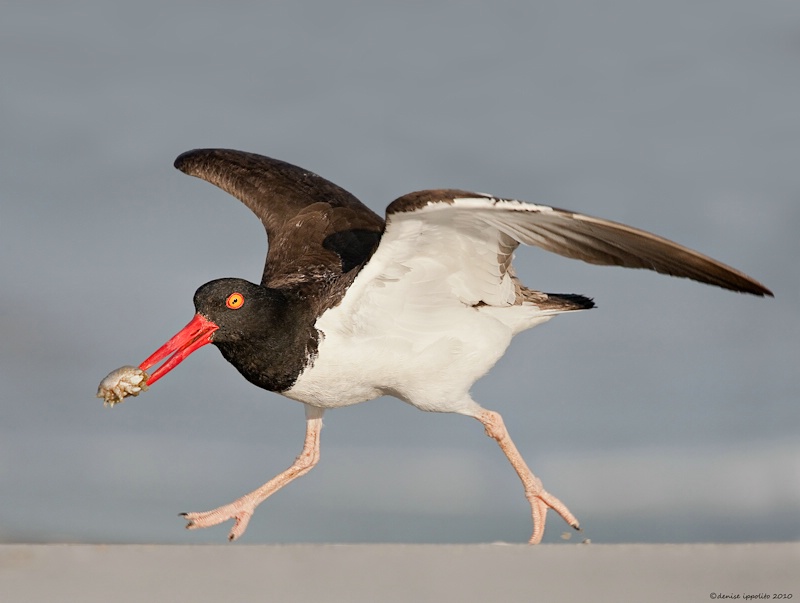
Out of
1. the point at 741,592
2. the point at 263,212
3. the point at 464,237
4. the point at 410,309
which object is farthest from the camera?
the point at 263,212

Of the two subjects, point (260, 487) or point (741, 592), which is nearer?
point (741, 592)

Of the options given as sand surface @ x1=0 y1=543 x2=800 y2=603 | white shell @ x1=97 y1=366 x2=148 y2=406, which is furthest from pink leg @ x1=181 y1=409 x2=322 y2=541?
sand surface @ x1=0 y1=543 x2=800 y2=603

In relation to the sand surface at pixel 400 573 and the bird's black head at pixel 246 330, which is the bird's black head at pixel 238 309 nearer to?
the bird's black head at pixel 246 330

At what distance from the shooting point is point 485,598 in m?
4.71

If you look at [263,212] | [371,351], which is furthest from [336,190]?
[371,351]

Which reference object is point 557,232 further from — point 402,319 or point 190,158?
point 190,158

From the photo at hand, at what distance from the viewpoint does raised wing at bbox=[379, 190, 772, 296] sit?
5.92m

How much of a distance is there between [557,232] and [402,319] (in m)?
1.54

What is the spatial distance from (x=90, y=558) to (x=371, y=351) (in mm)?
2900

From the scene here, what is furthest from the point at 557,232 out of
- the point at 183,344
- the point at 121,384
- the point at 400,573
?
the point at 121,384

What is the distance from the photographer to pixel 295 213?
376 inches

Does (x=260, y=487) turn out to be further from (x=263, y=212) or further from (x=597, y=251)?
(x=597, y=251)

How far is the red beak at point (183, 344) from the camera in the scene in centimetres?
739

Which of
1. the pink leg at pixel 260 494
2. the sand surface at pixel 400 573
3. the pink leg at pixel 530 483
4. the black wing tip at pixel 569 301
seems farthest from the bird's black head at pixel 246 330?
the sand surface at pixel 400 573
